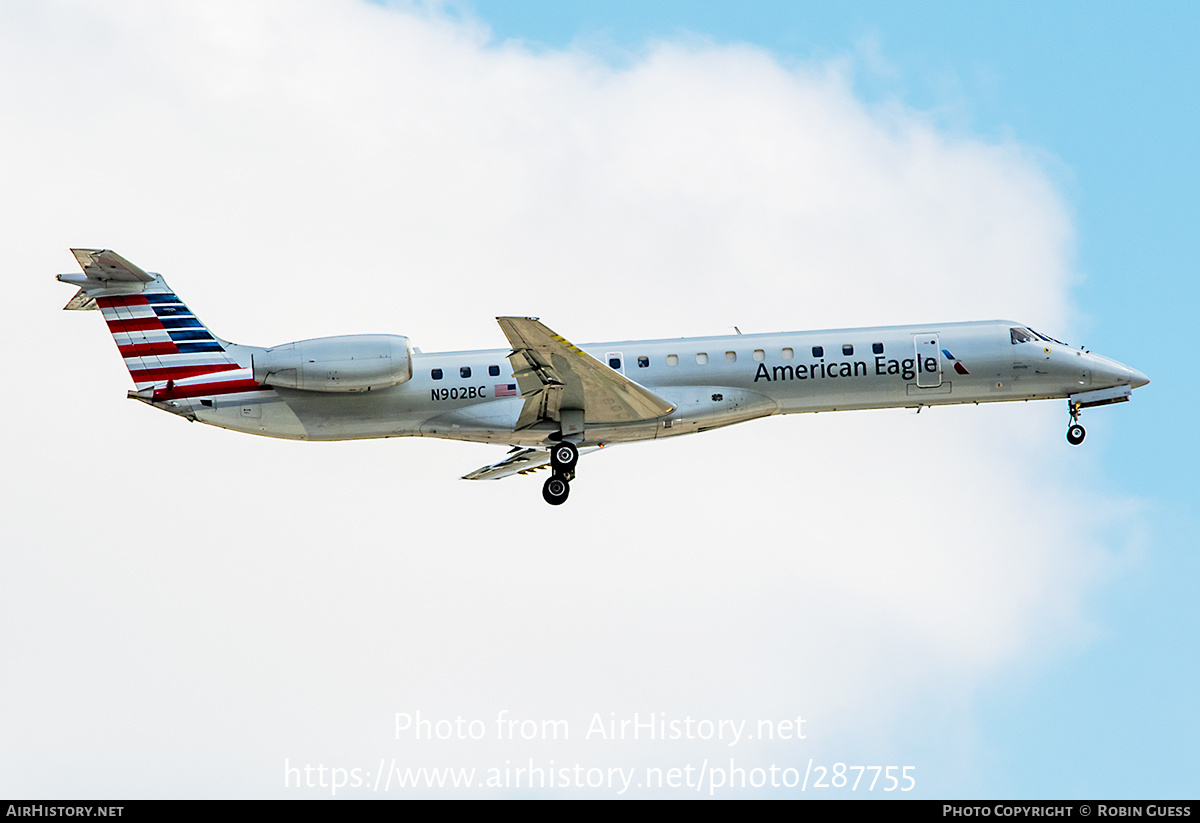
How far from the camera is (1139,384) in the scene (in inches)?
1262

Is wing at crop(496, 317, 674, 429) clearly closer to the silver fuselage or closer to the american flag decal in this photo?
the silver fuselage

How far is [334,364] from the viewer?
28781 mm

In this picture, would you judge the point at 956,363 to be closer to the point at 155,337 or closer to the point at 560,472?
the point at 560,472

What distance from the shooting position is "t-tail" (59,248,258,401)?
1173 inches

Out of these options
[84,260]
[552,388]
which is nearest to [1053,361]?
[552,388]

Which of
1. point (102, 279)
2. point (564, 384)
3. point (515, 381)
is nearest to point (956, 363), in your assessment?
point (564, 384)

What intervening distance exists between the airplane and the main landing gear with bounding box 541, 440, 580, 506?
0.09ft

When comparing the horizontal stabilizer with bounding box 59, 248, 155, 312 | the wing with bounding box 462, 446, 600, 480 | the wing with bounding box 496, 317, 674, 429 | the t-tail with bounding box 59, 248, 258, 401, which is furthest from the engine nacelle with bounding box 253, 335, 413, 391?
the wing with bounding box 462, 446, 600, 480

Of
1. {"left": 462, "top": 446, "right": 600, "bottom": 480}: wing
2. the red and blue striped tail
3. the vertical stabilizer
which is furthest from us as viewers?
{"left": 462, "top": 446, "right": 600, "bottom": 480}: wing

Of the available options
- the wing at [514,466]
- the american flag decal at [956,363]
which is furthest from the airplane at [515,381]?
the wing at [514,466]

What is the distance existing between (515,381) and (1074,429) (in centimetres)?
1252

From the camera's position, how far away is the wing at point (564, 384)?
2758 centimetres

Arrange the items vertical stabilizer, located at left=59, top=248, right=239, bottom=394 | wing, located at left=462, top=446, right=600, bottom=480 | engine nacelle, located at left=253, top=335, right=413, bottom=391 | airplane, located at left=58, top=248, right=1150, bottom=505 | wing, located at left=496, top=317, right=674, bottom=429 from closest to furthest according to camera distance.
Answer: wing, located at left=496, top=317, right=674, bottom=429
engine nacelle, located at left=253, top=335, right=413, bottom=391
airplane, located at left=58, top=248, right=1150, bottom=505
vertical stabilizer, located at left=59, top=248, right=239, bottom=394
wing, located at left=462, top=446, right=600, bottom=480
